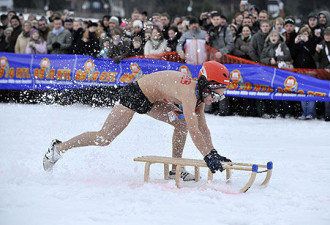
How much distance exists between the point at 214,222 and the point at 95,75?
311 inches

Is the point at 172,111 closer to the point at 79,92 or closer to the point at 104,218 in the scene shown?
the point at 104,218

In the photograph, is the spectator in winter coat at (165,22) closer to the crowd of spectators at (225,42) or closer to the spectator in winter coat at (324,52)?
the crowd of spectators at (225,42)

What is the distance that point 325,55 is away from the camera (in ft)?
33.6

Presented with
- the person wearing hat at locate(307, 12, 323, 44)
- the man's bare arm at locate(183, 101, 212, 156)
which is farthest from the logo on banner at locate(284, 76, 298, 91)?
the man's bare arm at locate(183, 101, 212, 156)

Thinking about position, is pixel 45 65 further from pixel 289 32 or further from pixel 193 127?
pixel 193 127

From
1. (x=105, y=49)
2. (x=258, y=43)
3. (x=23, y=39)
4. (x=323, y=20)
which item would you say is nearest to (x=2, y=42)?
(x=23, y=39)

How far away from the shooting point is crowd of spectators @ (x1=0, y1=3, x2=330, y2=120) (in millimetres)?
10422

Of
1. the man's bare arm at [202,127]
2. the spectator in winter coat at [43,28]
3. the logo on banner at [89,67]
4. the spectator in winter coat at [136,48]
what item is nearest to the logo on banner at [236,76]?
the spectator in winter coat at [136,48]

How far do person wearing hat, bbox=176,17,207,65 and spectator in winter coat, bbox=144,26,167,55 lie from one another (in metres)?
0.39

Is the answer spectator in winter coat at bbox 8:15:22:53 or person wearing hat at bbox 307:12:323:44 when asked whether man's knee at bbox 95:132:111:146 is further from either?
spectator in winter coat at bbox 8:15:22:53

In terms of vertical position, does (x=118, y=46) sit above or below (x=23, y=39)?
below

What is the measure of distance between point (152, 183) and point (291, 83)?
5.67 metres

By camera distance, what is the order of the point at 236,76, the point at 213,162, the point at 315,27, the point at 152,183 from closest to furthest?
the point at 213,162
the point at 152,183
the point at 236,76
the point at 315,27

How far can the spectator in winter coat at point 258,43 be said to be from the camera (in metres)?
10.7
